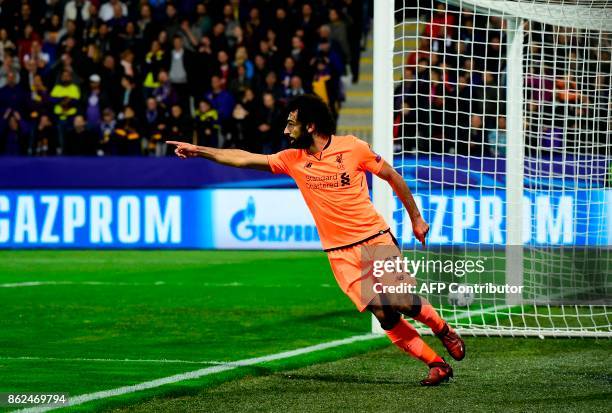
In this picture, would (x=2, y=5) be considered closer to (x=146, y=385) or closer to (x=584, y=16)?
(x=584, y=16)

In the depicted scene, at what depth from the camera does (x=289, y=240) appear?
20.0 m

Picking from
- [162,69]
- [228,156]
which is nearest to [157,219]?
[162,69]

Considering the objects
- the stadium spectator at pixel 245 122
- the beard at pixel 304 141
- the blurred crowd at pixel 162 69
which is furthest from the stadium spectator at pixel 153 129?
the beard at pixel 304 141

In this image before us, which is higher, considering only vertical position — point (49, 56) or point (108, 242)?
point (49, 56)

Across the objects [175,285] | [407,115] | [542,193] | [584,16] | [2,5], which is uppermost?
[2,5]

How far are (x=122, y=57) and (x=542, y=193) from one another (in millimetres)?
11655

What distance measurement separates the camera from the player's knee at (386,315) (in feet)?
26.6

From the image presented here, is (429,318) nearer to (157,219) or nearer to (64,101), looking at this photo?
(157,219)

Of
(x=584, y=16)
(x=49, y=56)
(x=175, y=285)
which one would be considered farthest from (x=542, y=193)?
(x=49, y=56)

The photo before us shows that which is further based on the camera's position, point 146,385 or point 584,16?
point 584,16

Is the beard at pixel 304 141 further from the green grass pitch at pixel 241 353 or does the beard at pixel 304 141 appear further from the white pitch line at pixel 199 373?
the white pitch line at pixel 199 373

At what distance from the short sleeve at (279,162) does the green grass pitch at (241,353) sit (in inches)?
54.1

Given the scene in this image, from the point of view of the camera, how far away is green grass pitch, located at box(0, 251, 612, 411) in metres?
7.52

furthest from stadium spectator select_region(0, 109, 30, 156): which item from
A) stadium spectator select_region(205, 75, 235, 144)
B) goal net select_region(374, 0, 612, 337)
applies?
goal net select_region(374, 0, 612, 337)
